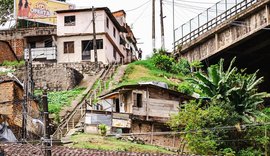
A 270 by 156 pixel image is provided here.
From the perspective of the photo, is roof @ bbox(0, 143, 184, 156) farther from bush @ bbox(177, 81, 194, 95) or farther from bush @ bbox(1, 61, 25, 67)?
bush @ bbox(1, 61, 25, 67)

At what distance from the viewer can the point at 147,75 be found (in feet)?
172

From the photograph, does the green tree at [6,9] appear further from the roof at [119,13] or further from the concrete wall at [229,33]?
the concrete wall at [229,33]

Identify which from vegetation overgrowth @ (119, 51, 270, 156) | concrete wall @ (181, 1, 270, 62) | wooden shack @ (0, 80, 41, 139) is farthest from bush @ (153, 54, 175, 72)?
wooden shack @ (0, 80, 41, 139)

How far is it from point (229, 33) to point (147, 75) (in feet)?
30.2

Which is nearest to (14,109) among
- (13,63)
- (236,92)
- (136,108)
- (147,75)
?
(136,108)

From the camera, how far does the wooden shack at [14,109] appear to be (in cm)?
3559

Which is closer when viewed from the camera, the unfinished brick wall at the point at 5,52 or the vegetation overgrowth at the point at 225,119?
the vegetation overgrowth at the point at 225,119

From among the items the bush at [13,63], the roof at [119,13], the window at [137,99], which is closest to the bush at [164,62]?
the bush at [13,63]

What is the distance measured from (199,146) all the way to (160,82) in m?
14.2

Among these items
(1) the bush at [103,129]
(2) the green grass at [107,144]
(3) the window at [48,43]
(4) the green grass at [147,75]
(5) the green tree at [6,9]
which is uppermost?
(5) the green tree at [6,9]

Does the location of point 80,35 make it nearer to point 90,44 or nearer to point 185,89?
point 90,44

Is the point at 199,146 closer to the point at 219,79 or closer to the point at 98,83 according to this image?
the point at 219,79

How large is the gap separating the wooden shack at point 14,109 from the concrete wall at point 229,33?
1574 centimetres

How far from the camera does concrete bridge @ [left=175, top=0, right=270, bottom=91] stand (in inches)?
1692
